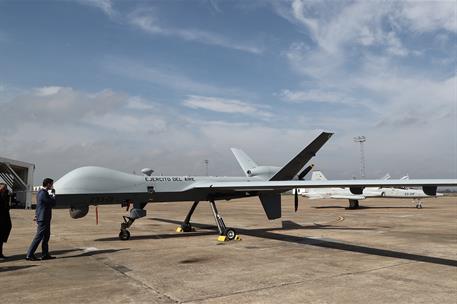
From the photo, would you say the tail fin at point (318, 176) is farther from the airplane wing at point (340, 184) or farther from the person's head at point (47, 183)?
the person's head at point (47, 183)

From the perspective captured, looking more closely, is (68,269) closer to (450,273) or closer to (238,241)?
(238,241)

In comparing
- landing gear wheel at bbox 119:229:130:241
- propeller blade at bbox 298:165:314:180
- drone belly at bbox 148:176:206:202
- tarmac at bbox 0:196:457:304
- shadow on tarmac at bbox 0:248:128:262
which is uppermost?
propeller blade at bbox 298:165:314:180

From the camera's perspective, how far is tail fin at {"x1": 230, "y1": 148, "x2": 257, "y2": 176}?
20344mm

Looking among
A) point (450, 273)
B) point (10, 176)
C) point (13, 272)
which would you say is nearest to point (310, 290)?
point (450, 273)

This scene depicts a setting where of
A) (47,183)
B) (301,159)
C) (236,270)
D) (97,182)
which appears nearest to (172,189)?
(97,182)

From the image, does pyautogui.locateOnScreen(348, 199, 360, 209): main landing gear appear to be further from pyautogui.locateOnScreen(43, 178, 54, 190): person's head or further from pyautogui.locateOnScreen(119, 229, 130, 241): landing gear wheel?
pyautogui.locateOnScreen(43, 178, 54, 190): person's head

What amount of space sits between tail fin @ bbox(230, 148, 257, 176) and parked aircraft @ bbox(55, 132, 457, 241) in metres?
1.72

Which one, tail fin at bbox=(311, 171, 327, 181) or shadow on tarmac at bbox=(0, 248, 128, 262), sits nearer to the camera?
shadow on tarmac at bbox=(0, 248, 128, 262)

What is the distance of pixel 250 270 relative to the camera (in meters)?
9.58

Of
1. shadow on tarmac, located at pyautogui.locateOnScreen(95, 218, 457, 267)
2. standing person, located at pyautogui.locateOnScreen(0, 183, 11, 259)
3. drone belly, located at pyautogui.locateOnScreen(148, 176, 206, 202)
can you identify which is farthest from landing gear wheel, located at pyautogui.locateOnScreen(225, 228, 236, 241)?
standing person, located at pyautogui.locateOnScreen(0, 183, 11, 259)

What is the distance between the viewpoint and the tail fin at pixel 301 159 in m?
17.5

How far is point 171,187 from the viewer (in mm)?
16109

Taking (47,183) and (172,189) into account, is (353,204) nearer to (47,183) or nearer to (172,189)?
(172,189)

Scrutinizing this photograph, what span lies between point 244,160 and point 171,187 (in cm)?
569
